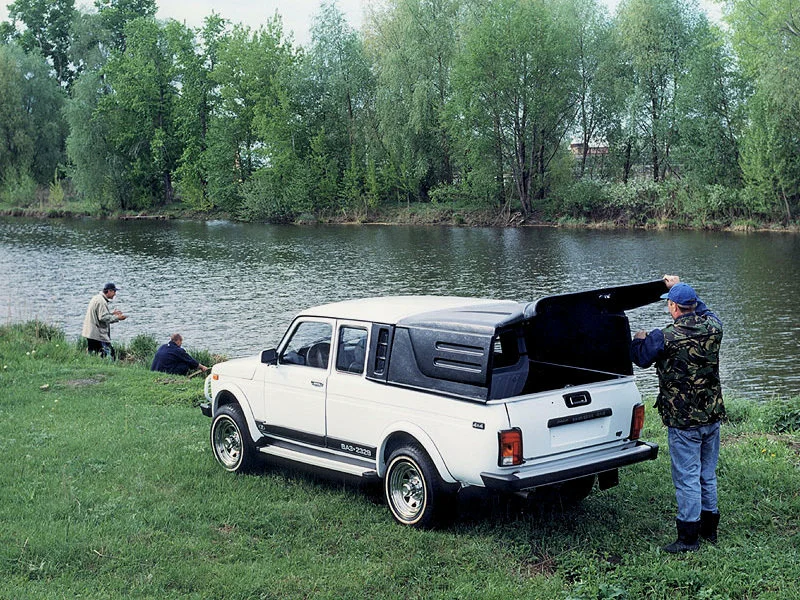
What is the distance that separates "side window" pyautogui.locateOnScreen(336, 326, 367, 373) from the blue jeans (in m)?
2.87

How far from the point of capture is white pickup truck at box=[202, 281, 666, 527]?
718 centimetres

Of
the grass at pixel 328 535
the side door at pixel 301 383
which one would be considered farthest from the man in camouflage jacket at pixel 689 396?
the side door at pixel 301 383

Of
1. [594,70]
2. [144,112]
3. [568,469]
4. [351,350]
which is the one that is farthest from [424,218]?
[568,469]

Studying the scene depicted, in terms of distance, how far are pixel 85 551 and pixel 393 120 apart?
64.6 metres

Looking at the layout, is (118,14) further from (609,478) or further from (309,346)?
(609,478)

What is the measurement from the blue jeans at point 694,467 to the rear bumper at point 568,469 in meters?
0.50

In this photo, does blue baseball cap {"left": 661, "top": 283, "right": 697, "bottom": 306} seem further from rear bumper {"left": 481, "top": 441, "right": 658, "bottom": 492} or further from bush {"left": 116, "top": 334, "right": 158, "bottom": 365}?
bush {"left": 116, "top": 334, "right": 158, "bottom": 365}

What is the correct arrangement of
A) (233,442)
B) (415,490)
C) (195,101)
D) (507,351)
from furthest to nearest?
(195,101) < (233,442) < (507,351) < (415,490)

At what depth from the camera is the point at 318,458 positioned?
853 cm

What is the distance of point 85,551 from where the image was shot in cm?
705

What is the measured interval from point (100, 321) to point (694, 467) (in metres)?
15.3

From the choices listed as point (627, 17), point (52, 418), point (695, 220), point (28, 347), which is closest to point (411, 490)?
point (52, 418)

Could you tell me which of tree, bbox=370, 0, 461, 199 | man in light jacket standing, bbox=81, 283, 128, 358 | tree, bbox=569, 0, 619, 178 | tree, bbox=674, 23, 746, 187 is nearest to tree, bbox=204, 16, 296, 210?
tree, bbox=370, 0, 461, 199

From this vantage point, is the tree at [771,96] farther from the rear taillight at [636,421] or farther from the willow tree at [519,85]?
the rear taillight at [636,421]
